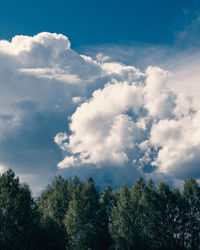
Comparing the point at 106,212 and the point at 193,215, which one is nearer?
the point at 106,212

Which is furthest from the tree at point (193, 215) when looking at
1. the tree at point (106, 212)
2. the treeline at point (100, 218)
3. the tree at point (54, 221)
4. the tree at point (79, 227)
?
the tree at point (54, 221)

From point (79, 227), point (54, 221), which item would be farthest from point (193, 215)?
point (54, 221)

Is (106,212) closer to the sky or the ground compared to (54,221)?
closer to the sky

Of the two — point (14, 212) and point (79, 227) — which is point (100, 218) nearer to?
point (79, 227)

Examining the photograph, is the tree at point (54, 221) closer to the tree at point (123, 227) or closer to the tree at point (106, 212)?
the tree at point (106, 212)

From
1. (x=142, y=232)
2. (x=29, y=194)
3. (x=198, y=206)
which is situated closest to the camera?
(x=29, y=194)

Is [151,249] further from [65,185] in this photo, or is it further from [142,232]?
[65,185]

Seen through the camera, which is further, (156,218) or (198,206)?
(198,206)

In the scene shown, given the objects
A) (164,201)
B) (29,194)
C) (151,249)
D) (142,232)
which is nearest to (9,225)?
(29,194)

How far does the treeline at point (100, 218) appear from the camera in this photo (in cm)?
6775

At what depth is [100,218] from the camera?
8869 cm

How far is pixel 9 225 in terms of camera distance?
209 feet

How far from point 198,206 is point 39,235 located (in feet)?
165

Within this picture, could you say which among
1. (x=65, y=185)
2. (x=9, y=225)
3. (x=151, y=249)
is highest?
(x=65, y=185)
